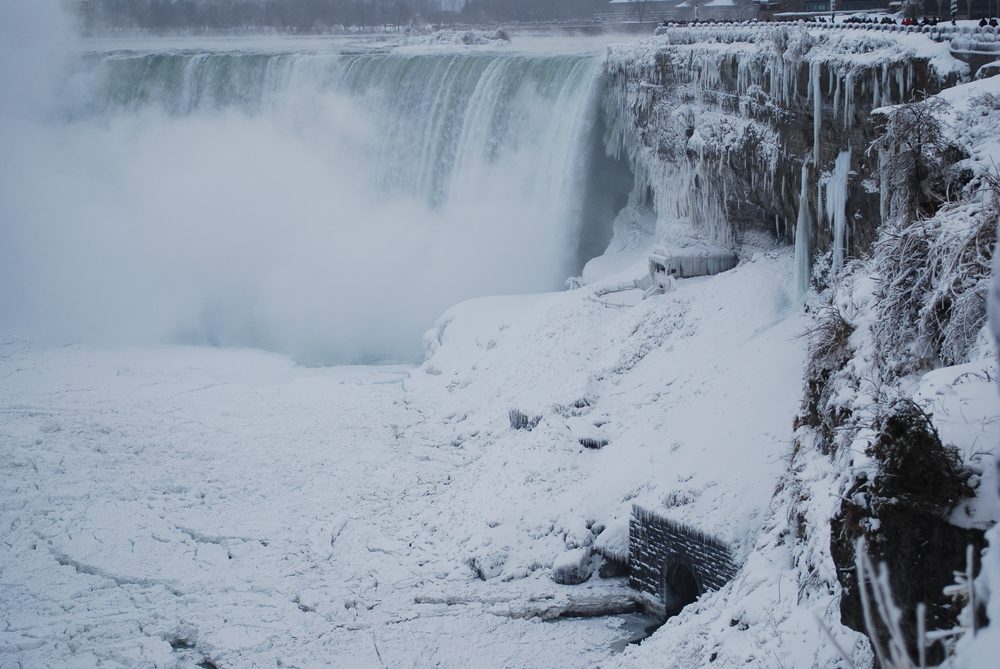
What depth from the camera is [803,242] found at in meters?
15.0

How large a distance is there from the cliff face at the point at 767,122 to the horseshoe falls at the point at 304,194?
2395 millimetres

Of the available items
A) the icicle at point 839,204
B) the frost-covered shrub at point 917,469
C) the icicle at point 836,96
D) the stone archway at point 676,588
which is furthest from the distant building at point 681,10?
the frost-covered shrub at point 917,469

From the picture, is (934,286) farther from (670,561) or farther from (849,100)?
(849,100)

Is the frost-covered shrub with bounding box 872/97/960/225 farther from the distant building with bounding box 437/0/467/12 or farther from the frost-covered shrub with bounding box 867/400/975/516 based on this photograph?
the distant building with bounding box 437/0/467/12

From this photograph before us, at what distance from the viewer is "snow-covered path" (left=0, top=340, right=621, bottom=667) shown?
10.8m

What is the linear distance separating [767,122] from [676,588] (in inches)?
333

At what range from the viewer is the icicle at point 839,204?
13164 millimetres

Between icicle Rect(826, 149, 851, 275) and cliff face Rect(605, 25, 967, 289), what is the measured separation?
0.02m

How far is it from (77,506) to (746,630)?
33.9ft

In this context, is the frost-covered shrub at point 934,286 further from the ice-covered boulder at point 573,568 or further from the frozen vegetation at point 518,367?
the ice-covered boulder at point 573,568

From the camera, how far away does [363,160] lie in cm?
2967

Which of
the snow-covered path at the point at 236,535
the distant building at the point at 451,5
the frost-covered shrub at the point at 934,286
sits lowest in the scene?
the snow-covered path at the point at 236,535

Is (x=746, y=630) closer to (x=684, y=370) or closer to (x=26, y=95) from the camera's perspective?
(x=684, y=370)

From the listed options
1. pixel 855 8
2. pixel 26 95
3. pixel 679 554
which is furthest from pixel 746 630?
pixel 26 95
